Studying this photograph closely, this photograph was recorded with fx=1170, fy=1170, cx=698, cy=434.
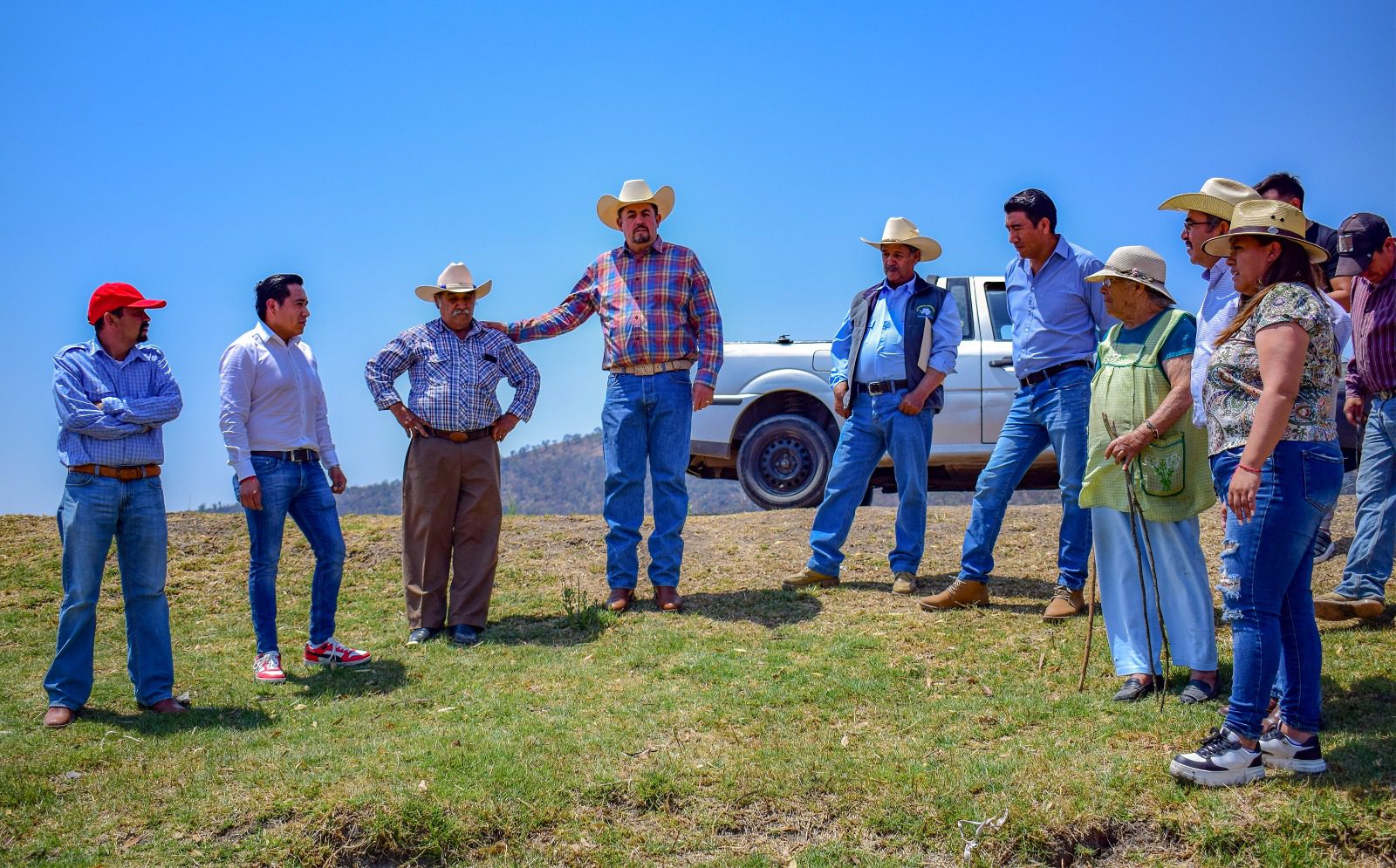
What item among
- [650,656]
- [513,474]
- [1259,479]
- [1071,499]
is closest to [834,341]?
[1071,499]

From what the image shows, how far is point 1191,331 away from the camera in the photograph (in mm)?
5172

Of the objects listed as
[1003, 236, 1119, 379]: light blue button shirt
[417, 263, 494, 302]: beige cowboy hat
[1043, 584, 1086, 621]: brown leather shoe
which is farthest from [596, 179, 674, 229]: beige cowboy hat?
[1043, 584, 1086, 621]: brown leather shoe

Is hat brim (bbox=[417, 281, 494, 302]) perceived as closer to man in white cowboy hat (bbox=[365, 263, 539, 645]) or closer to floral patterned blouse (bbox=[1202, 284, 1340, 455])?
man in white cowboy hat (bbox=[365, 263, 539, 645])

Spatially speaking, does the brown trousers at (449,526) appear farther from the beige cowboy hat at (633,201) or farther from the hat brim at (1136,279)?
the hat brim at (1136,279)

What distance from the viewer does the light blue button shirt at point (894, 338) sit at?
291 inches

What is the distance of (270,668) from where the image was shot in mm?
6410

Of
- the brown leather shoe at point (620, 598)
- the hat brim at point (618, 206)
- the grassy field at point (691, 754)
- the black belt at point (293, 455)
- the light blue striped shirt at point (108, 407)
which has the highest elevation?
the hat brim at point (618, 206)

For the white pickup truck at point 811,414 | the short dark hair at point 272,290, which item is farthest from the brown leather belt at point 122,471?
the white pickup truck at point 811,414

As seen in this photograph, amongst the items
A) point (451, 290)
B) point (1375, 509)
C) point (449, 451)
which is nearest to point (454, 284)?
point (451, 290)

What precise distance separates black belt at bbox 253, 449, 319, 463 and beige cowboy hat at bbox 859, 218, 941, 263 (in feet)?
12.2

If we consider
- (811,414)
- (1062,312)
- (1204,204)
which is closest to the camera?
(1204,204)

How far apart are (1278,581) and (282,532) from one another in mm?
4938

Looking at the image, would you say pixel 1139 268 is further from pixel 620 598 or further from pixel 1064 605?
pixel 620 598

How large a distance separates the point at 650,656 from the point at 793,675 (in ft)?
2.86
